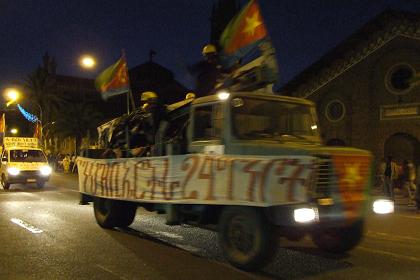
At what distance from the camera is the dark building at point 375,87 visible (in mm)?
23594

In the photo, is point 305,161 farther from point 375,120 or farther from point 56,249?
point 375,120

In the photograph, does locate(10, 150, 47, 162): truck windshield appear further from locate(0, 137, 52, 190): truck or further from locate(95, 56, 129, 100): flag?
locate(95, 56, 129, 100): flag

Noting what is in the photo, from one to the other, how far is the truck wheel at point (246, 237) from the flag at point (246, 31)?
449cm

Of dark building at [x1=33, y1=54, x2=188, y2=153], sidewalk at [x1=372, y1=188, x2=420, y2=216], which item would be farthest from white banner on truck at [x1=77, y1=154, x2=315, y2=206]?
dark building at [x1=33, y1=54, x2=188, y2=153]

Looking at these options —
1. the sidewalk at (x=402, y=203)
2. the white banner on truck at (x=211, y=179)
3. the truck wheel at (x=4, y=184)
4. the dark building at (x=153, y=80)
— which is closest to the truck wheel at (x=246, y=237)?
the white banner on truck at (x=211, y=179)

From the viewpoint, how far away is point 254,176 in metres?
6.80

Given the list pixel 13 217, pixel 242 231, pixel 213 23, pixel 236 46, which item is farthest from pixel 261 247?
pixel 213 23

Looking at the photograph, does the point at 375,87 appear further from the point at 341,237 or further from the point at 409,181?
the point at 341,237

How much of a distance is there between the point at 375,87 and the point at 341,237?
1865cm

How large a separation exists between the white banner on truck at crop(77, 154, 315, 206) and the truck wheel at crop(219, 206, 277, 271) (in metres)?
0.19

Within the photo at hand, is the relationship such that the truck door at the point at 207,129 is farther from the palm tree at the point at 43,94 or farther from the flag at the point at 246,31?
the palm tree at the point at 43,94

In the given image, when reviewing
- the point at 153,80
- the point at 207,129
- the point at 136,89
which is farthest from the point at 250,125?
the point at 153,80

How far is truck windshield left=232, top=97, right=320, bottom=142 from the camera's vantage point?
7.56 meters

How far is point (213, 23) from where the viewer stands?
57438 mm
